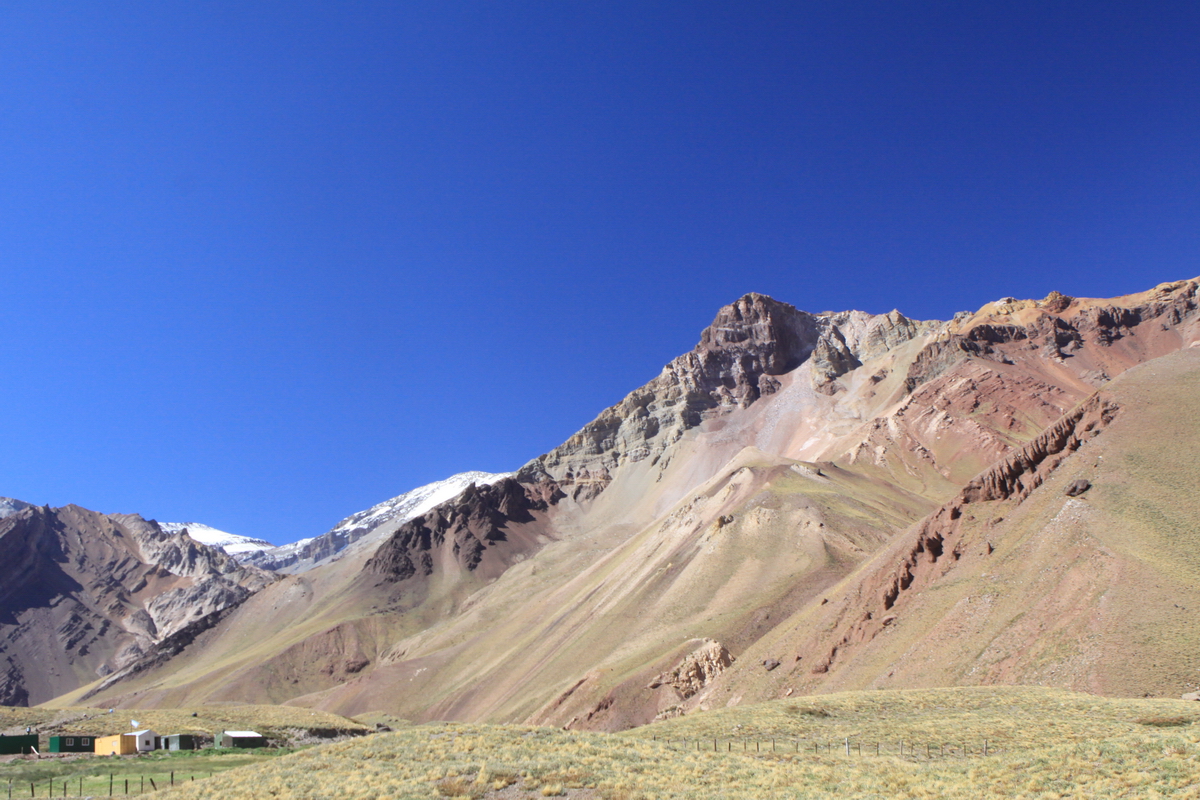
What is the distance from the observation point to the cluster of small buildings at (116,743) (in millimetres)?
37312

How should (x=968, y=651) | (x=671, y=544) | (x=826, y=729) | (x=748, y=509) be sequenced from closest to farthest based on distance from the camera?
1. (x=826, y=729)
2. (x=968, y=651)
3. (x=748, y=509)
4. (x=671, y=544)

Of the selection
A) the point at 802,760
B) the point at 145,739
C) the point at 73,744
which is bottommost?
the point at 802,760

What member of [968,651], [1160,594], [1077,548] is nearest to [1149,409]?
[1077,548]

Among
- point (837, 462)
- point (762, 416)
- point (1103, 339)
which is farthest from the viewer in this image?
point (762, 416)

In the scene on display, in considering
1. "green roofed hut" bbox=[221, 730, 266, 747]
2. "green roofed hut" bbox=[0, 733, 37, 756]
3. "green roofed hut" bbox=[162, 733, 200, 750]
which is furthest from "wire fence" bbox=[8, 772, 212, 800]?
"green roofed hut" bbox=[221, 730, 266, 747]

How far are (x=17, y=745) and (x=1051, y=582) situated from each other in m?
52.9

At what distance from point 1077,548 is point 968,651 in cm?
869

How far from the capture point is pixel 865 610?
2040 inches

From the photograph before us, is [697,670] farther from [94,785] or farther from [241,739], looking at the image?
[94,785]

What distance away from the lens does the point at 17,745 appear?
37406 millimetres

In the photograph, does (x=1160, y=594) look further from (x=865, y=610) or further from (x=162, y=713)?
(x=162, y=713)

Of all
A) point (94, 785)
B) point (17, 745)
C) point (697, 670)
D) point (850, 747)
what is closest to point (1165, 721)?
point (850, 747)

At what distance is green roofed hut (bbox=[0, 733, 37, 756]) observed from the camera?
37.0 m

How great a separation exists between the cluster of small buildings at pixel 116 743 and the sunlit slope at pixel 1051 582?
32.5 m
